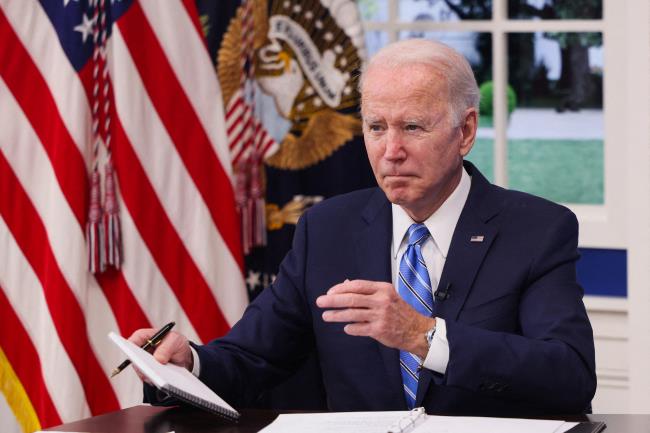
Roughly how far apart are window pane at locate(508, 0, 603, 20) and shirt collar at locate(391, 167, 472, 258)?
72.9 inches

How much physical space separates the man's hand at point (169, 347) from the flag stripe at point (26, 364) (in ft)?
4.74

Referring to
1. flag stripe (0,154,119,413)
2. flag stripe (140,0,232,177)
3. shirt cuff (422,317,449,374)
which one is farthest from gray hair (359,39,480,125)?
flag stripe (0,154,119,413)

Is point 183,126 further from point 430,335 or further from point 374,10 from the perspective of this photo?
point 430,335

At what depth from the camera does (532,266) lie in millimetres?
2486

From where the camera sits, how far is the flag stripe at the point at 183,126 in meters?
3.79

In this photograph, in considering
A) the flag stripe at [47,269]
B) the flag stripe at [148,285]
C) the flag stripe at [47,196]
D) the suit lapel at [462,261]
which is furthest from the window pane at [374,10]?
the suit lapel at [462,261]

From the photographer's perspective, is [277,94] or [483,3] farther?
[483,3]

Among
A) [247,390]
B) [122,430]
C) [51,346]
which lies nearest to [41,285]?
[51,346]

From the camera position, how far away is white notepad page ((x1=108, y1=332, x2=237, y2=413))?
82.0 inches

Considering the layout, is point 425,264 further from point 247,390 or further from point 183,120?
point 183,120

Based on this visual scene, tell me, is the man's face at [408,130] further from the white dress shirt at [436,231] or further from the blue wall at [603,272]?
the blue wall at [603,272]

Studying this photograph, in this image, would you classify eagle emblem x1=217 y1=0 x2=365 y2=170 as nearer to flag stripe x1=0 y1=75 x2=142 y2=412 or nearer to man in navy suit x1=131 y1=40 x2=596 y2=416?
flag stripe x1=0 y1=75 x2=142 y2=412

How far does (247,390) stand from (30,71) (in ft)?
5.32

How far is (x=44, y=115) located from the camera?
12.2ft
